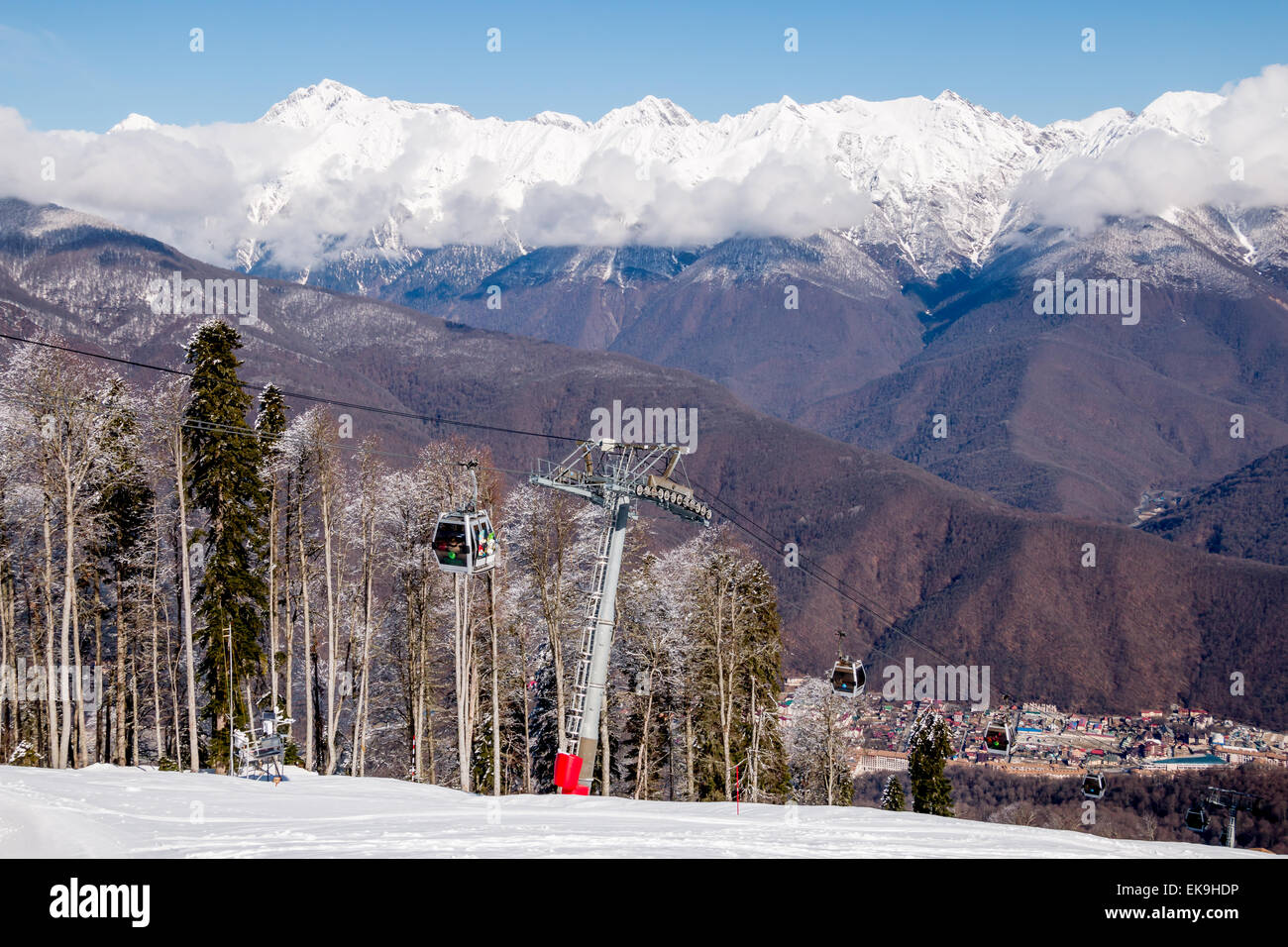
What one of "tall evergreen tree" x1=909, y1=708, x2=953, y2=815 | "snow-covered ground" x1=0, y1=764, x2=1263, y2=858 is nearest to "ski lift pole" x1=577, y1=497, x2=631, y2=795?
"snow-covered ground" x1=0, y1=764, x2=1263, y2=858

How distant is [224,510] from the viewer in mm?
41188

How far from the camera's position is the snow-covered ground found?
18.9 m

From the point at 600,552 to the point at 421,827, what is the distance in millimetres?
14747

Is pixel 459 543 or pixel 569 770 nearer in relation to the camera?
pixel 459 543

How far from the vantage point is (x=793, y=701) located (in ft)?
245

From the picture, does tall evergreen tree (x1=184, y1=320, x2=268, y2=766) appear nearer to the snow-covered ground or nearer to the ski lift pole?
the snow-covered ground

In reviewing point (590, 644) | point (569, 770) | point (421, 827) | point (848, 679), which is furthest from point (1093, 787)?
point (421, 827)

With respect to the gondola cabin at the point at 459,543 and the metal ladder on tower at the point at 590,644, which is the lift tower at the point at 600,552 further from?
the gondola cabin at the point at 459,543

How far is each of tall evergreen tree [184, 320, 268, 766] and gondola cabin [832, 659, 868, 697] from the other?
73.4ft

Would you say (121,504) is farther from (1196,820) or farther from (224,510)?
(1196,820)

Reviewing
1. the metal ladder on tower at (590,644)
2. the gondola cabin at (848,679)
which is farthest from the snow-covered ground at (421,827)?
the gondola cabin at (848,679)
